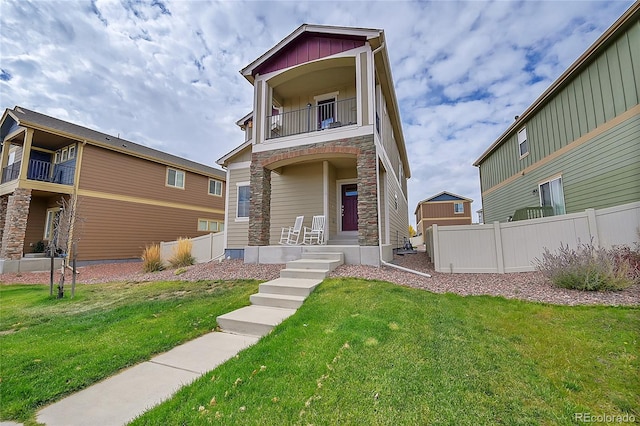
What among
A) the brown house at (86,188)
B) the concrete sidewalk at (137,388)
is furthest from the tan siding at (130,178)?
the concrete sidewalk at (137,388)

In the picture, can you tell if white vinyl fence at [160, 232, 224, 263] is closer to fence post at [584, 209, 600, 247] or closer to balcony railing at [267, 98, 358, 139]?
balcony railing at [267, 98, 358, 139]

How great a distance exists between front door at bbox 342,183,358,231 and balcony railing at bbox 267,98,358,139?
97.5 inches

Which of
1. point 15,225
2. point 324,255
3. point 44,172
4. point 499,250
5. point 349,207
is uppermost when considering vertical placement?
point 44,172

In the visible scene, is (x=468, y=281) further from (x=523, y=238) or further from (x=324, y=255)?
(x=324, y=255)

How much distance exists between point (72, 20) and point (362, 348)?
13188 millimetres

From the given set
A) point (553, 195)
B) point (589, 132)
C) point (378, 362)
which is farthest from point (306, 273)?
point (553, 195)

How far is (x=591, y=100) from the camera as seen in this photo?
305 inches

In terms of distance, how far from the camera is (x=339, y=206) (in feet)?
34.3

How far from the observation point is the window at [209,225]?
1930 cm

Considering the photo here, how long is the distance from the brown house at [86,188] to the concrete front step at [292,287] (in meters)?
11.8

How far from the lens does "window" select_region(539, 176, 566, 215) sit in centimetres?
912

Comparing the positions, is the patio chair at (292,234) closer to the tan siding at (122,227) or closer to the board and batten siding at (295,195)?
the board and batten siding at (295,195)

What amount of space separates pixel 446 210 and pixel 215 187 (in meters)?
23.7

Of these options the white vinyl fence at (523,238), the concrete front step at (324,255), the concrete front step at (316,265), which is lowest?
the concrete front step at (316,265)
